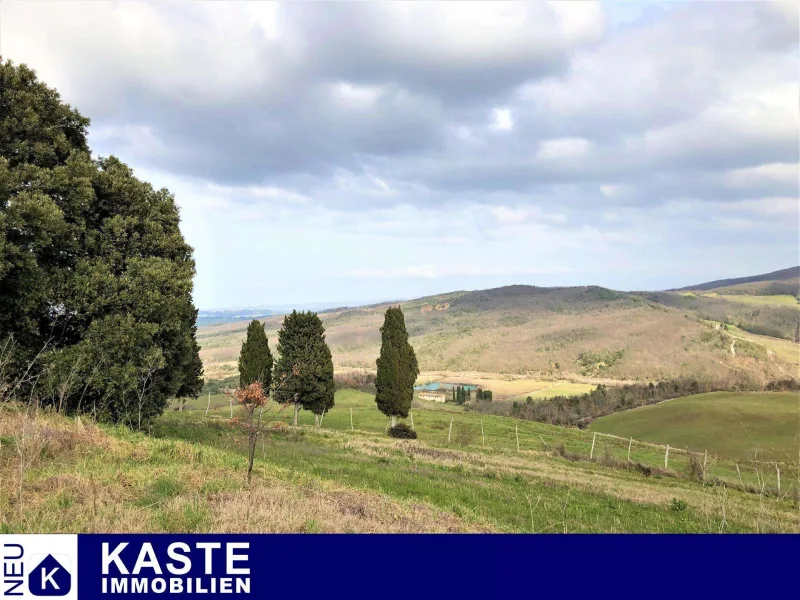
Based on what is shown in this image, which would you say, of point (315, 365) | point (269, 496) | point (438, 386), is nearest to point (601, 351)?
point (438, 386)

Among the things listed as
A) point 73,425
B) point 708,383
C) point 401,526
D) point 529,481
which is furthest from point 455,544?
point 708,383

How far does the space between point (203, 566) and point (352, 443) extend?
2298 cm

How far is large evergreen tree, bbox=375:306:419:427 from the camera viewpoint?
1825 inches

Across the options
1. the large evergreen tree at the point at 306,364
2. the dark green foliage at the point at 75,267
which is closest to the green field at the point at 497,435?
the large evergreen tree at the point at 306,364

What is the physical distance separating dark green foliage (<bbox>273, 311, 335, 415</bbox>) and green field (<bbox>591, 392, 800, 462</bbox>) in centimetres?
3938

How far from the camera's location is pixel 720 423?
192 feet

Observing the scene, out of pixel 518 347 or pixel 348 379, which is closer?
pixel 348 379

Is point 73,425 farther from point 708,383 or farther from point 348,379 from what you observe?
point 708,383

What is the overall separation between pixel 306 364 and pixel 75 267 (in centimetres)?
3011

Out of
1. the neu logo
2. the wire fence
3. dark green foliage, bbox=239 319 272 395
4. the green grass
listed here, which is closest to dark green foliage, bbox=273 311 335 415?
dark green foliage, bbox=239 319 272 395

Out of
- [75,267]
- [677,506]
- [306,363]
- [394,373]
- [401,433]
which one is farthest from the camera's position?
[394,373]

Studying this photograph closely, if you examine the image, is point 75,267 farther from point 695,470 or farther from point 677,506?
point 695,470

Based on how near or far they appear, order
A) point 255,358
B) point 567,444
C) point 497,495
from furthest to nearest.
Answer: point 255,358 → point 567,444 → point 497,495

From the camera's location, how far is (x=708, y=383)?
95812 millimetres
